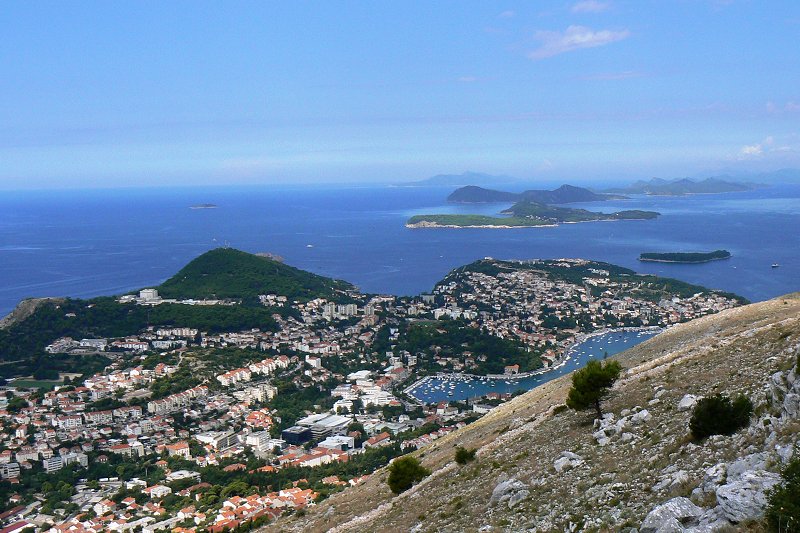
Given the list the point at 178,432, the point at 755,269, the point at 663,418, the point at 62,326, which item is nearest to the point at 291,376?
the point at 178,432

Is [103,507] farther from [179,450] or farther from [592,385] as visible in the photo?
[592,385]

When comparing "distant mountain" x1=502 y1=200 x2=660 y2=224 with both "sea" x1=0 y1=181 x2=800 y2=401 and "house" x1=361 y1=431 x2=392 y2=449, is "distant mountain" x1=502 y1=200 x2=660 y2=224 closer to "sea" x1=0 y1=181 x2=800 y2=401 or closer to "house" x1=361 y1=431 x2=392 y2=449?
"sea" x1=0 y1=181 x2=800 y2=401

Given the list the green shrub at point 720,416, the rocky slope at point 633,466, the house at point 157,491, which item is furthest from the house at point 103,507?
the green shrub at point 720,416

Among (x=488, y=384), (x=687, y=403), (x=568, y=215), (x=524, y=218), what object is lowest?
(x=488, y=384)

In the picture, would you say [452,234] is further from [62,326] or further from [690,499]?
[690,499]

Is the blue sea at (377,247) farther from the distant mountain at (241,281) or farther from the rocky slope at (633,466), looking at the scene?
the rocky slope at (633,466)


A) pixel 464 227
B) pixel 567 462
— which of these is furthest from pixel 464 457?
pixel 464 227
